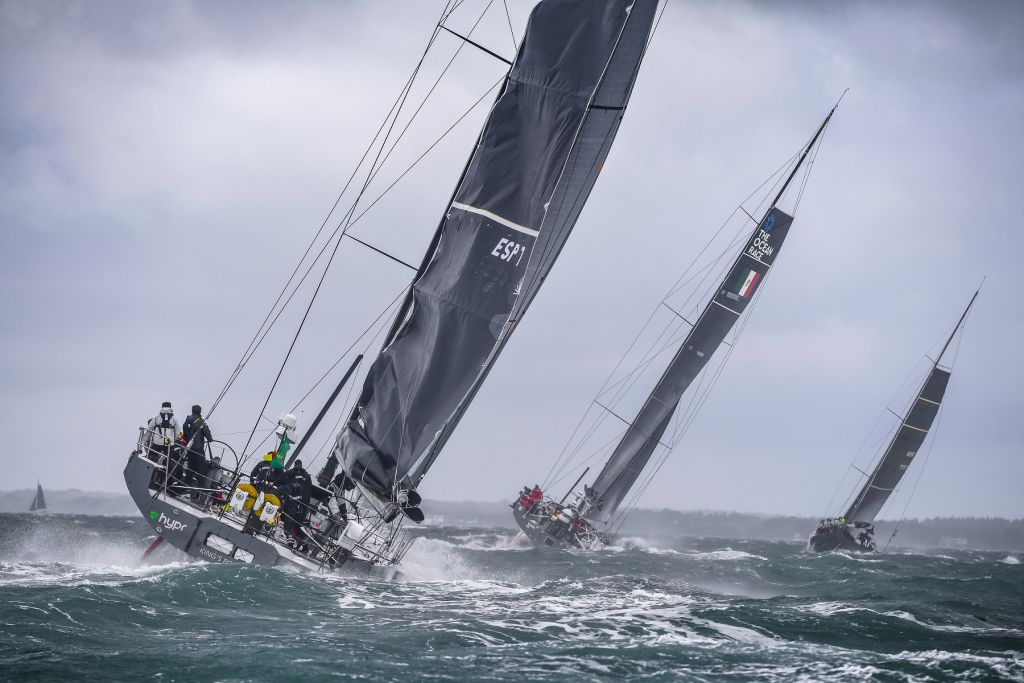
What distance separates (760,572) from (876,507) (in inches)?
923

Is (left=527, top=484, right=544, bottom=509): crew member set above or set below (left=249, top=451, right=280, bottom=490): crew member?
below

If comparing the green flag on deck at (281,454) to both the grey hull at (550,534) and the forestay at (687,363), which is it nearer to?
the grey hull at (550,534)

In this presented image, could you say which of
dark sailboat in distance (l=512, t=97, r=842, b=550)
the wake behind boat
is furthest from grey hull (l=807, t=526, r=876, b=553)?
the wake behind boat

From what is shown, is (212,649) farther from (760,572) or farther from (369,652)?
(760,572)

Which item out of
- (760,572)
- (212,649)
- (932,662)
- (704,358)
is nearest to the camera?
(212,649)

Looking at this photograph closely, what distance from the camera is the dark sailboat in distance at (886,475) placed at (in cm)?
4616

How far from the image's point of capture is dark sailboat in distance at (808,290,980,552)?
151ft

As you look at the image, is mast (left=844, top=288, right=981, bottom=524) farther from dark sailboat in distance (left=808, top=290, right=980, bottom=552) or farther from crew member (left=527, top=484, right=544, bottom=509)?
crew member (left=527, top=484, right=544, bottom=509)

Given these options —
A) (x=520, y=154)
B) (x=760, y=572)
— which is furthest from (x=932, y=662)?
(x=760, y=572)

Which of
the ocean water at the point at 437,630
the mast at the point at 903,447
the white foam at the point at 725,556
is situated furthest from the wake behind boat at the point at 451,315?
the mast at the point at 903,447

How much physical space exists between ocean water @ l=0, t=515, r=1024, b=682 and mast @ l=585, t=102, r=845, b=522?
56.0 feet

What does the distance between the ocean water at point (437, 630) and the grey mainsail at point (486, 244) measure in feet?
7.18

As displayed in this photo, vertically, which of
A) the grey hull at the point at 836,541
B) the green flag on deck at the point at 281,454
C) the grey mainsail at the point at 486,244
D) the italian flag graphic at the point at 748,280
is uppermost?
the italian flag graphic at the point at 748,280

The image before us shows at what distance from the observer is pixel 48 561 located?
53.3ft
